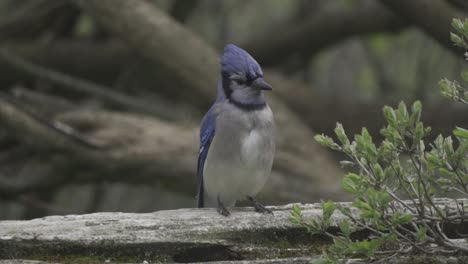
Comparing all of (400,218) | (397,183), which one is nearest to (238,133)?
(397,183)

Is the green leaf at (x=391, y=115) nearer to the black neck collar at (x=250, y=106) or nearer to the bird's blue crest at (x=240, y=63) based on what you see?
the bird's blue crest at (x=240, y=63)

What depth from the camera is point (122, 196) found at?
963 cm

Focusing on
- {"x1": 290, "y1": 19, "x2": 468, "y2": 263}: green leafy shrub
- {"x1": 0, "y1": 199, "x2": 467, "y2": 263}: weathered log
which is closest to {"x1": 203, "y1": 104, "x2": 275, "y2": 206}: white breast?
{"x1": 0, "y1": 199, "x2": 467, "y2": 263}: weathered log

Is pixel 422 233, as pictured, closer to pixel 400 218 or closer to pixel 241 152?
pixel 400 218

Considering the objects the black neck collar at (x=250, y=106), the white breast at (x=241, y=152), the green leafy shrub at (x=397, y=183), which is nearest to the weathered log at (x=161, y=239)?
the green leafy shrub at (x=397, y=183)

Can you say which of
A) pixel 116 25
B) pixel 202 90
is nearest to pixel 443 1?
pixel 202 90

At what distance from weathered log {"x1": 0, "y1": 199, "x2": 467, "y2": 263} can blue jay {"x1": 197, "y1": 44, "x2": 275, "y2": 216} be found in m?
0.83

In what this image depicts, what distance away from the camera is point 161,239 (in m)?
3.58

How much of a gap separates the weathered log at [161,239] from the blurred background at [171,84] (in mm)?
2970

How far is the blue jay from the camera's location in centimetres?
463

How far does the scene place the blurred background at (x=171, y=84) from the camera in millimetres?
6930

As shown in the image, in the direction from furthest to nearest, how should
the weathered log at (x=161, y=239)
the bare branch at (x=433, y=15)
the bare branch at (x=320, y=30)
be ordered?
1. the bare branch at (x=320, y=30)
2. the bare branch at (x=433, y=15)
3. the weathered log at (x=161, y=239)

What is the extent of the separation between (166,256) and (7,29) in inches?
199

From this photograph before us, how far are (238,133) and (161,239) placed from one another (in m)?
1.22
